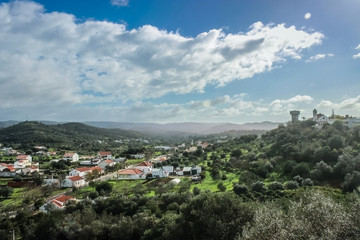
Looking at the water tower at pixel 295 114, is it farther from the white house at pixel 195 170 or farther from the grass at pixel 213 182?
the grass at pixel 213 182

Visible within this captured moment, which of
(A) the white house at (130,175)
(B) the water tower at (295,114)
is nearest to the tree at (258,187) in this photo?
(A) the white house at (130,175)

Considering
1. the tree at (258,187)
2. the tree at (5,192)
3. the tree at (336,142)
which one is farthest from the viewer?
the tree at (336,142)

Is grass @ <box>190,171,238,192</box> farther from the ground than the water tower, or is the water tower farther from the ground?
the water tower

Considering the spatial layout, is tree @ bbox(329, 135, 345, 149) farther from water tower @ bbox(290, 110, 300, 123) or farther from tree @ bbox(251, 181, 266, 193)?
water tower @ bbox(290, 110, 300, 123)

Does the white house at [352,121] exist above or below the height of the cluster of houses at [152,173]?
above

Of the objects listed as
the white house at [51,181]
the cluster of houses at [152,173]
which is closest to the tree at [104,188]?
the cluster of houses at [152,173]

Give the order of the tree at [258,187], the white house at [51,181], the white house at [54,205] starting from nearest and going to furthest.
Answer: the tree at [258,187] → the white house at [54,205] → the white house at [51,181]

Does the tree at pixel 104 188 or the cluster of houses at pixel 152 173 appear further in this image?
the cluster of houses at pixel 152 173

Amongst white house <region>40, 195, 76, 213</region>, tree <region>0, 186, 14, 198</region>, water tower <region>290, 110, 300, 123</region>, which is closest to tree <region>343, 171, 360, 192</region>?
white house <region>40, 195, 76, 213</region>

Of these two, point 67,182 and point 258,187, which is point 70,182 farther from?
point 258,187

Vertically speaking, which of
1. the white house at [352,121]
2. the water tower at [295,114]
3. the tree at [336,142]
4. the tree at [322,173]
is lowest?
the tree at [322,173]

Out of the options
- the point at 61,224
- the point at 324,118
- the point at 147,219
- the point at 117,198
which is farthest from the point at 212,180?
the point at 324,118
